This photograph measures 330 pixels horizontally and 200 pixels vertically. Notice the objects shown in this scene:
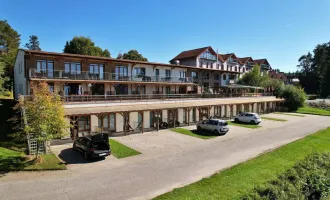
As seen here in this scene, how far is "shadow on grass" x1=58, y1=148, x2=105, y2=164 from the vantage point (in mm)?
15319

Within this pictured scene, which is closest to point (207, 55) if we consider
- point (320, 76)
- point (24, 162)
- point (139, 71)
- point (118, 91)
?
point (139, 71)

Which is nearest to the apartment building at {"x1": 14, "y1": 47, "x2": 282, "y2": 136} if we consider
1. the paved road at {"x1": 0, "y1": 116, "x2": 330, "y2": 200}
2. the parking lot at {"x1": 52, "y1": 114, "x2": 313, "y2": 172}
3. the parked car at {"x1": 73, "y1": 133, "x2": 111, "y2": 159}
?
the parking lot at {"x1": 52, "y1": 114, "x2": 313, "y2": 172}

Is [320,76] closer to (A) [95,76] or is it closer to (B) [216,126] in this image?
(B) [216,126]

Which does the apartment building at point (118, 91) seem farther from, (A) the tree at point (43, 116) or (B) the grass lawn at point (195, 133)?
(A) the tree at point (43, 116)

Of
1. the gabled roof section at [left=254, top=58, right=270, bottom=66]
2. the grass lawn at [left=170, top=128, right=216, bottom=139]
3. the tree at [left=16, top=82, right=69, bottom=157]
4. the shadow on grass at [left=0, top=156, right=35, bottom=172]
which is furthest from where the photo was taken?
the gabled roof section at [left=254, top=58, right=270, bottom=66]

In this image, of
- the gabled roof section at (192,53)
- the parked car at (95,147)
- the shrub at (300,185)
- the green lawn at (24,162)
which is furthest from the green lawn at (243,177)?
the gabled roof section at (192,53)

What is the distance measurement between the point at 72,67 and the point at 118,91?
21.4 feet

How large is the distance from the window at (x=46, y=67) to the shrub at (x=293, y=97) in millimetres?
46323

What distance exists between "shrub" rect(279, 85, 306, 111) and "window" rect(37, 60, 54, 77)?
46323 mm

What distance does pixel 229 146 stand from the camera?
1975 centimetres

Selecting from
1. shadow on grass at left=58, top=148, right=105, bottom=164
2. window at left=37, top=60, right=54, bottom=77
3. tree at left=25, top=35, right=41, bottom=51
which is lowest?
shadow on grass at left=58, top=148, right=105, bottom=164

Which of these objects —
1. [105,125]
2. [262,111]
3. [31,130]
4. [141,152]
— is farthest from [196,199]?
[262,111]

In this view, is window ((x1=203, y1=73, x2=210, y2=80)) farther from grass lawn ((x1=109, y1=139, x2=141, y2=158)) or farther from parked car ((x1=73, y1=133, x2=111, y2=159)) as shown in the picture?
parked car ((x1=73, y1=133, x2=111, y2=159))

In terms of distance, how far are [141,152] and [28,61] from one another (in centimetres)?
1551
